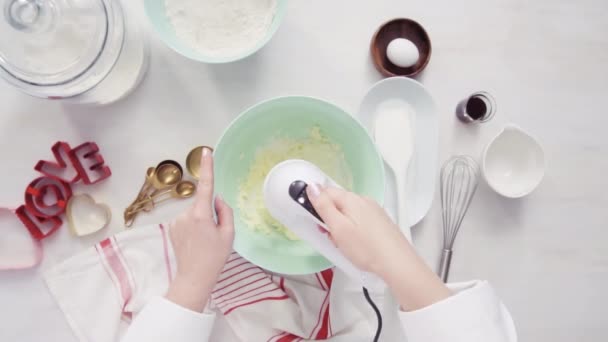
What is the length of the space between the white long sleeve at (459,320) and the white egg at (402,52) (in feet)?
1.21

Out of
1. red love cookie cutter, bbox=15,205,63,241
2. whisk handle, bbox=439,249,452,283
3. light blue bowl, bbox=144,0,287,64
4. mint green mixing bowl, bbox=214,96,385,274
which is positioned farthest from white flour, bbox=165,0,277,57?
whisk handle, bbox=439,249,452,283

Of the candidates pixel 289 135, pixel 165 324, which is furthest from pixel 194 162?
pixel 165 324

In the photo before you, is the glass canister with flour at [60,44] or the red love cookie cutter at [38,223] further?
the red love cookie cutter at [38,223]

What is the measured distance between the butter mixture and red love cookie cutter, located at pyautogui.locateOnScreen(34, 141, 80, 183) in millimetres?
275

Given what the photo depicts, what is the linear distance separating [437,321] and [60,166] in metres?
0.61

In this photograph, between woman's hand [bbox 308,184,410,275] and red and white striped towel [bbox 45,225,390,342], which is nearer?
woman's hand [bbox 308,184,410,275]

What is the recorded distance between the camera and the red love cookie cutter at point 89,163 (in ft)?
2.21

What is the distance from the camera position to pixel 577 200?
0.78 m

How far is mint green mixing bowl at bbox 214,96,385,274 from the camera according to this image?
0.60m

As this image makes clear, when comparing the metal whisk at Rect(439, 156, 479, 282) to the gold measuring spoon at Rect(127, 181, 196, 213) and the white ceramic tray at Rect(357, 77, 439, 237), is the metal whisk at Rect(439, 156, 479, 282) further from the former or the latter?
the gold measuring spoon at Rect(127, 181, 196, 213)

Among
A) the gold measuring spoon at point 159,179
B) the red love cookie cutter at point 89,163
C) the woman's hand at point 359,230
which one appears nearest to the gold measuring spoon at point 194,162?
the gold measuring spoon at point 159,179

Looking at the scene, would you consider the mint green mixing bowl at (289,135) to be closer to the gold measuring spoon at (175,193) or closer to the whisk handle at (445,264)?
the gold measuring spoon at (175,193)

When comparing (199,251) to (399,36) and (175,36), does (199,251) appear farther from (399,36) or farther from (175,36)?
(399,36)

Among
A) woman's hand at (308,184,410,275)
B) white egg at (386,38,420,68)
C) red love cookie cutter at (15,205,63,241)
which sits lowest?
red love cookie cutter at (15,205,63,241)
